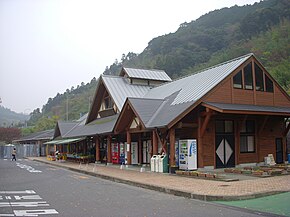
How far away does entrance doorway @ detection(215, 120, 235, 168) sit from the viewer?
2003 centimetres

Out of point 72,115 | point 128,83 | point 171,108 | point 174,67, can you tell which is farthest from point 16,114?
point 171,108

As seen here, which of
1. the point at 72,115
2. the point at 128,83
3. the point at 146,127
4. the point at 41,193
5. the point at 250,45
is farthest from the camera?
the point at 72,115

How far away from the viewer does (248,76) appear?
2109cm

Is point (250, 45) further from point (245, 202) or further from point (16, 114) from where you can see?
point (16, 114)

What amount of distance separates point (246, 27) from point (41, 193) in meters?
62.2

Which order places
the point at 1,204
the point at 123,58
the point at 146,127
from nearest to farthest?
1. the point at 1,204
2. the point at 146,127
3. the point at 123,58

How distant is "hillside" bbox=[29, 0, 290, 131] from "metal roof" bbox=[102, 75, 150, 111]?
19.4 m

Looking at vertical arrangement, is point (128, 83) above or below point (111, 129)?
above

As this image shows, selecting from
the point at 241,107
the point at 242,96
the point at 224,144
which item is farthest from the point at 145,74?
the point at 241,107

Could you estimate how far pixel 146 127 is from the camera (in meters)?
19.3

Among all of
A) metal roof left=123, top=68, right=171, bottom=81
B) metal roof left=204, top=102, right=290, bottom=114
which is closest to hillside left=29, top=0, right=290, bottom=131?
metal roof left=123, top=68, right=171, bottom=81

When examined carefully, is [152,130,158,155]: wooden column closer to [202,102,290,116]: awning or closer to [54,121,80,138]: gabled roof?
[202,102,290,116]: awning

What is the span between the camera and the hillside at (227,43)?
49.7 meters

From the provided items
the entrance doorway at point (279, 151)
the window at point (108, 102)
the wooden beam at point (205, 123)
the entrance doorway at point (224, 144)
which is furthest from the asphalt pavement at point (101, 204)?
the window at point (108, 102)
